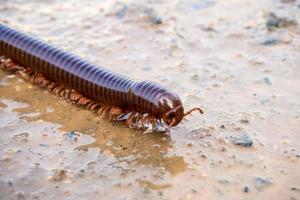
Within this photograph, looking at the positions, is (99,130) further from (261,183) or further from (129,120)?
(261,183)

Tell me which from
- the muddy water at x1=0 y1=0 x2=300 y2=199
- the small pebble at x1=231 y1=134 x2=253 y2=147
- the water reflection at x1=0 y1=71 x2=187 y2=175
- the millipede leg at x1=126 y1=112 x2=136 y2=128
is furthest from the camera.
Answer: the millipede leg at x1=126 y1=112 x2=136 y2=128

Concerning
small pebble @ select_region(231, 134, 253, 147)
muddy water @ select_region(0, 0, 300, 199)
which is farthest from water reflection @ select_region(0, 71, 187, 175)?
small pebble @ select_region(231, 134, 253, 147)

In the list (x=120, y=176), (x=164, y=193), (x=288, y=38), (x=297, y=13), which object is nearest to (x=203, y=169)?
(x=164, y=193)

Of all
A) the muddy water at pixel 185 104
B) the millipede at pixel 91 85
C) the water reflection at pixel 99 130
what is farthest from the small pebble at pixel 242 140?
the water reflection at pixel 99 130

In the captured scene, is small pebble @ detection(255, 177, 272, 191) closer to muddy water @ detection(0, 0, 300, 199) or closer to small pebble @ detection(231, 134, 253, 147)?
muddy water @ detection(0, 0, 300, 199)

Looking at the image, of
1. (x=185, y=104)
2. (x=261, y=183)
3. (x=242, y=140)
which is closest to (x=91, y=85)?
(x=185, y=104)

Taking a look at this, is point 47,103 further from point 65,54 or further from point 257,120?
point 257,120

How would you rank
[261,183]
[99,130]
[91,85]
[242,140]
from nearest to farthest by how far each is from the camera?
[261,183]
[242,140]
[99,130]
[91,85]
